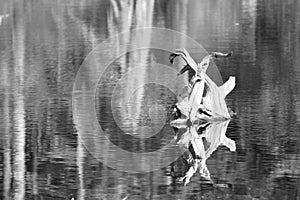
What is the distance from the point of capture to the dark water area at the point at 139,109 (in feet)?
37.8

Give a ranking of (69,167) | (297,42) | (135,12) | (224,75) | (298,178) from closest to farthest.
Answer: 1. (298,178)
2. (69,167)
3. (224,75)
4. (297,42)
5. (135,12)

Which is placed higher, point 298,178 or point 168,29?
point 168,29

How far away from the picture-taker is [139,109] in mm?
16078

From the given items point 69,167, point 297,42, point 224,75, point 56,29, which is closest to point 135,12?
point 56,29

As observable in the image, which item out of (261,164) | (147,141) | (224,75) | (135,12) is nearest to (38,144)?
(147,141)

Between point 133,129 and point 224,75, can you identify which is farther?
point 224,75

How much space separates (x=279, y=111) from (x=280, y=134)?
1496mm

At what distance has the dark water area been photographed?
1152cm

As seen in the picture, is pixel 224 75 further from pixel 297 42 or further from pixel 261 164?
pixel 261 164

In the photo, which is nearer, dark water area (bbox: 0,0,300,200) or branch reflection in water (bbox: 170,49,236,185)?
dark water area (bbox: 0,0,300,200)

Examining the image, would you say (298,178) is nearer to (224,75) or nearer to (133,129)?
A: (133,129)

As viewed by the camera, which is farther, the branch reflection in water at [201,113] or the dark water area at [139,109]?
the branch reflection in water at [201,113]

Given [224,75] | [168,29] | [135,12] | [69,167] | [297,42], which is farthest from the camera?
[135,12]

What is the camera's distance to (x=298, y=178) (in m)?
11.6
